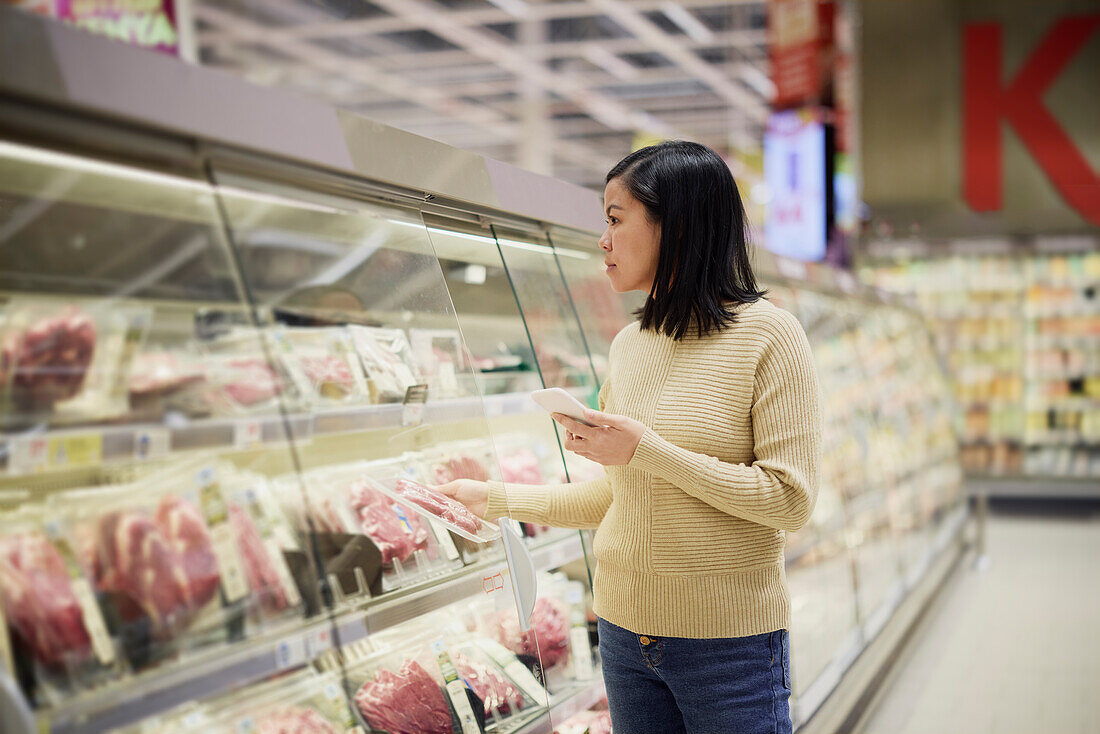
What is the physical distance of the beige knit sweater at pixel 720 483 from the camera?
1.57m

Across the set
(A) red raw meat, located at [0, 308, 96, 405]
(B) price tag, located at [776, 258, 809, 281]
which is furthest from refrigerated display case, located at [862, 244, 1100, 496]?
(A) red raw meat, located at [0, 308, 96, 405]

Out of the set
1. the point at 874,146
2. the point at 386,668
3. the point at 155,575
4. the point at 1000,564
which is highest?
the point at 874,146

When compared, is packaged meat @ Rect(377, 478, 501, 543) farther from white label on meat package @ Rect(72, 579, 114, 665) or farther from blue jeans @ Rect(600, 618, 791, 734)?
white label on meat package @ Rect(72, 579, 114, 665)

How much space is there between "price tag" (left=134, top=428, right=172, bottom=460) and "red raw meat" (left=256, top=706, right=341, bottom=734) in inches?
22.8

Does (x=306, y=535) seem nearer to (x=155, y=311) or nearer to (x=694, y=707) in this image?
(x=155, y=311)

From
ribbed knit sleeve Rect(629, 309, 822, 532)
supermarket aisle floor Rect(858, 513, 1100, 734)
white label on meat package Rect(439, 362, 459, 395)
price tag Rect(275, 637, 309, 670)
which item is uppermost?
white label on meat package Rect(439, 362, 459, 395)

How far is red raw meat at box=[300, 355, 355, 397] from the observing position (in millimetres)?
1840

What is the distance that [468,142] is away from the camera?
59.0ft

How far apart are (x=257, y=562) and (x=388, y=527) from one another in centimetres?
41

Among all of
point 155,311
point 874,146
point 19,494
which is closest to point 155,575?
point 19,494

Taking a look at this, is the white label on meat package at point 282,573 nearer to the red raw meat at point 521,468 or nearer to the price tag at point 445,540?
the price tag at point 445,540

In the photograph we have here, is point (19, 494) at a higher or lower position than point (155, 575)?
higher

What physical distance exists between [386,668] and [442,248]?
105 cm

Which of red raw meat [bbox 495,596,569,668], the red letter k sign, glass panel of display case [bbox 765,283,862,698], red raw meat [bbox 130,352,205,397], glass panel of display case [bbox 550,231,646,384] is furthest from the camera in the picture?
the red letter k sign
